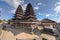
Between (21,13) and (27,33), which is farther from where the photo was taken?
(21,13)

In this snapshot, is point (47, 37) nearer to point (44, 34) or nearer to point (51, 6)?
point (44, 34)

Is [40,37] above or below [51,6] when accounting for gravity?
below

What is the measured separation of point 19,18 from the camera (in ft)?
34.3

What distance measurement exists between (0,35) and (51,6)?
2496 mm

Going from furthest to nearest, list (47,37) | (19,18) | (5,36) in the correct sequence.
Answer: (19,18) < (47,37) < (5,36)

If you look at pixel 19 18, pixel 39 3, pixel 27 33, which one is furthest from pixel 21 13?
pixel 27 33

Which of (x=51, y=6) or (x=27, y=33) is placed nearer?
(x=27, y=33)

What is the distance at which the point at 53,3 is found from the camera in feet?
17.5

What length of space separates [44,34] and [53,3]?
5.49 feet

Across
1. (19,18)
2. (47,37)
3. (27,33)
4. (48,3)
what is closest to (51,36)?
(47,37)

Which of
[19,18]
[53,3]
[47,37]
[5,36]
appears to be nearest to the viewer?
[5,36]

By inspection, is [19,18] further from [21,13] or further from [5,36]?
[5,36]

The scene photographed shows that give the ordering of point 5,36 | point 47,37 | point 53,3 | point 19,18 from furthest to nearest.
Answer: point 19,18 → point 53,3 → point 47,37 → point 5,36

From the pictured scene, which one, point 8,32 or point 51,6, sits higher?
point 51,6
